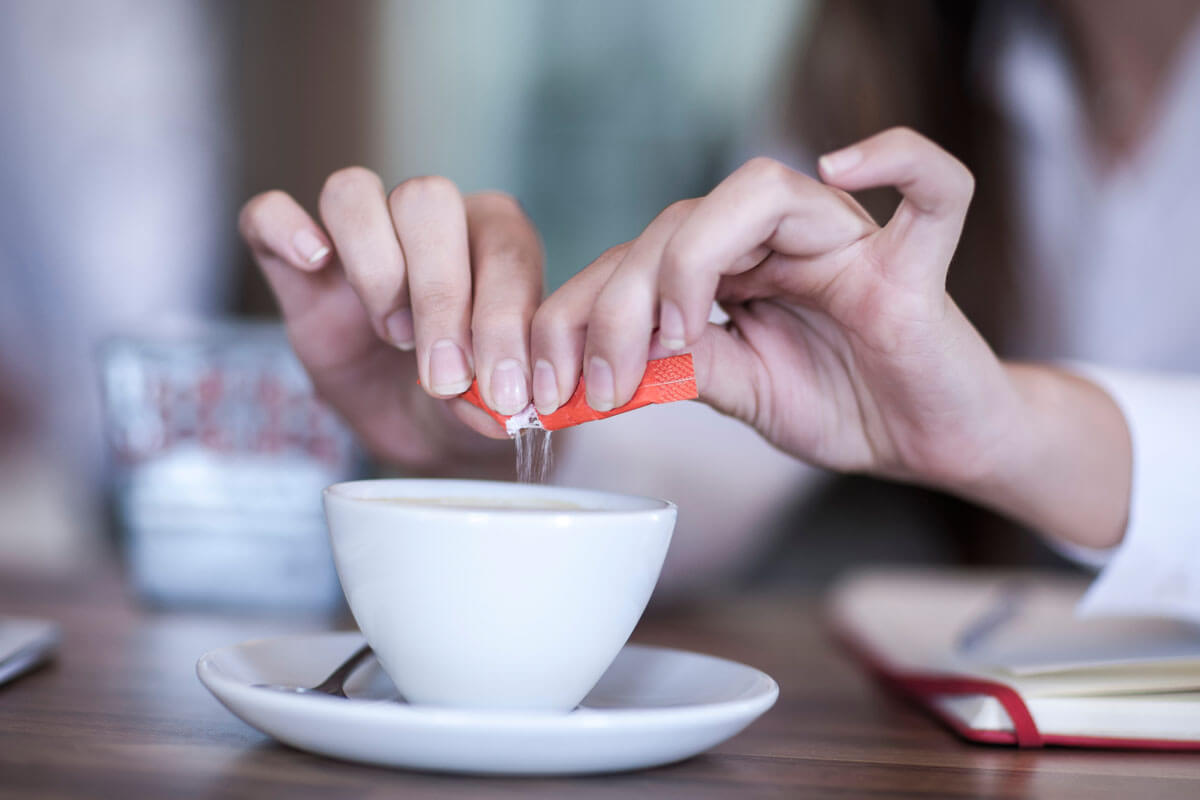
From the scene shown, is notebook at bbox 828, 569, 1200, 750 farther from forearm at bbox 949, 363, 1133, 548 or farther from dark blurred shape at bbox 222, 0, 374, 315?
dark blurred shape at bbox 222, 0, 374, 315

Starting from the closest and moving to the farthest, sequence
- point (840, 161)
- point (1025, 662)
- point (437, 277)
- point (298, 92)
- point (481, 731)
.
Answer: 1. point (481, 731)
2. point (840, 161)
3. point (437, 277)
4. point (1025, 662)
5. point (298, 92)

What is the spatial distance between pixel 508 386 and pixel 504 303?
56mm

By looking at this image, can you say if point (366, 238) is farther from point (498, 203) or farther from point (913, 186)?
point (913, 186)

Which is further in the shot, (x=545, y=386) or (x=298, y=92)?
(x=298, y=92)

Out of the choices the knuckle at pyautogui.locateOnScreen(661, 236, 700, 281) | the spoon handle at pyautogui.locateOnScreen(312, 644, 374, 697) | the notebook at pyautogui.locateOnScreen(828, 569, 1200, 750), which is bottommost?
the notebook at pyautogui.locateOnScreen(828, 569, 1200, 750)

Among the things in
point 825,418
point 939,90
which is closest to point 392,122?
point 939,90

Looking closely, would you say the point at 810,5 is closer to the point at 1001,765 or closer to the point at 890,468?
the point at 890,468

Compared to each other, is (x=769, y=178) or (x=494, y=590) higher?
(x=769, y=178)

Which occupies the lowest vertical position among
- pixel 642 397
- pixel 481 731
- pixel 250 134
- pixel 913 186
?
pixel 481 731

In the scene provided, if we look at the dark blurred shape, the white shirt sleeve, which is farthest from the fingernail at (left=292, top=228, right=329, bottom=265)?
the dark blurred shape

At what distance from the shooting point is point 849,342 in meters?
0.67

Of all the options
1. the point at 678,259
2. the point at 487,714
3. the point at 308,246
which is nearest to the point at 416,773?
the point at 487,714

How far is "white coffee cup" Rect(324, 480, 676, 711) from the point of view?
443 mm

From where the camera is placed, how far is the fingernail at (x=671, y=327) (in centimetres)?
52
